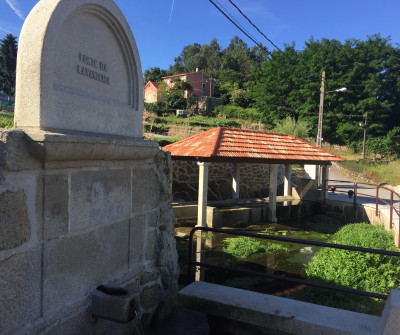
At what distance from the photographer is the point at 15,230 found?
4.72ft

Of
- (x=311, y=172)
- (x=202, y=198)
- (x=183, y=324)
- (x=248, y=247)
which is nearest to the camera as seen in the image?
(x=183, y=324)

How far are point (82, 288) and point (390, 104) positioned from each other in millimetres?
37869

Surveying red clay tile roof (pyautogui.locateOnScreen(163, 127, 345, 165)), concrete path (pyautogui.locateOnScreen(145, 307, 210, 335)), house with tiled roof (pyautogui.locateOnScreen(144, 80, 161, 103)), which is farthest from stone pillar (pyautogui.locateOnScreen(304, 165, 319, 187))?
house with tiled roof (pyautogui.locateOnScreen(144, 80, 161, 103))

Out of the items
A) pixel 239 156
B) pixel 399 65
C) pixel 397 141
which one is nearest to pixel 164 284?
pixel 239 156

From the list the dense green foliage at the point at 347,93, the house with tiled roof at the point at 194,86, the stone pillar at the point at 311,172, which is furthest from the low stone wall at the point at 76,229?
the house with tiled roof at the point at 194,86

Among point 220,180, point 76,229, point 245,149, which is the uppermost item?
point 245,149

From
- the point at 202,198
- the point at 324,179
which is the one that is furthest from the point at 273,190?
the point at 324,179

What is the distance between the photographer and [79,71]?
1.94 m

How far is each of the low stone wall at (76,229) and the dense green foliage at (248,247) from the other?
510cm

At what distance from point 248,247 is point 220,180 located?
5.63 m

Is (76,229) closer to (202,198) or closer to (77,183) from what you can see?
(77,183)

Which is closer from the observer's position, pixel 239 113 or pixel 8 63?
pixel 8 63

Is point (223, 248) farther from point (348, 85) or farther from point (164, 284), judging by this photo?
point (348, 85)

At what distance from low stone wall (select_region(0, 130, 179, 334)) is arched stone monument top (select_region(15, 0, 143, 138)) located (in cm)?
20
